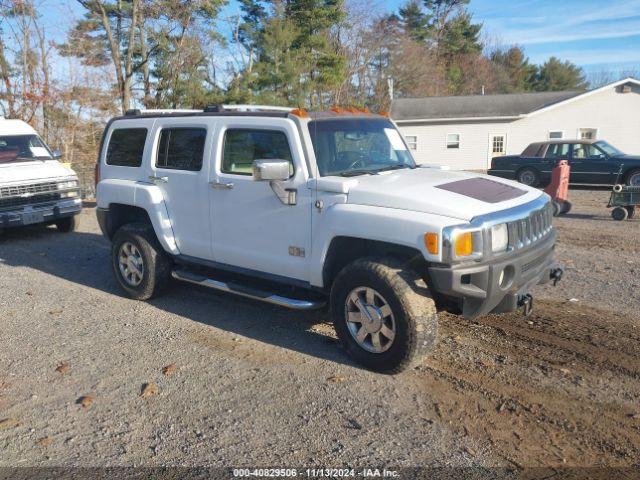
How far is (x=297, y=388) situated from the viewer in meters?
4.18

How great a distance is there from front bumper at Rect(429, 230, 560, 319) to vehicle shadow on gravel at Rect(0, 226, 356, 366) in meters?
1.13

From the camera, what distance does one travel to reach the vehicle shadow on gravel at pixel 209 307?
5.09 meters

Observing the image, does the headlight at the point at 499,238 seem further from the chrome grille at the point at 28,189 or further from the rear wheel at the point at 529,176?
the rear wheel at the point at 529,176

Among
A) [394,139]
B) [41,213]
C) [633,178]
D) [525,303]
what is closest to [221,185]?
[394,139]

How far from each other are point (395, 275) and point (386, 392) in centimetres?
85

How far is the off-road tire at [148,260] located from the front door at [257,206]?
2.95 feet

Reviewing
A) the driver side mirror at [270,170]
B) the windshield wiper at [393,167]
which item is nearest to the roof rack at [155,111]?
the driver side mirror at [270,170]

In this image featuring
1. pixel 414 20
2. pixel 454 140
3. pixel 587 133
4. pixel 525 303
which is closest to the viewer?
pixel 525 303

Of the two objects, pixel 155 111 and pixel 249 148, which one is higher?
pixel 155 111

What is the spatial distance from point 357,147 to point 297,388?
222 cm

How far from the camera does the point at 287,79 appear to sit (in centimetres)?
2452

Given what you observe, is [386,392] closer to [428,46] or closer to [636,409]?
[636,409]

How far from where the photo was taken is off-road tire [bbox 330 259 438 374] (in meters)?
4.04

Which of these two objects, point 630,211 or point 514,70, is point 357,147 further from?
point 514,70
